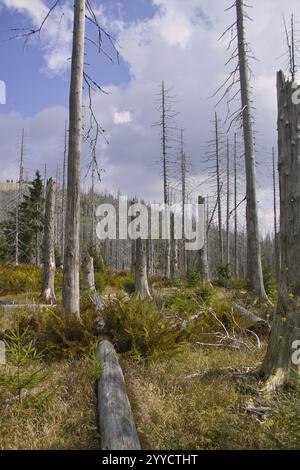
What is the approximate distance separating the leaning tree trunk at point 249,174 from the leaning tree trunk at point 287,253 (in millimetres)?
8408

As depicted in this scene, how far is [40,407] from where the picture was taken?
4262 millimetres

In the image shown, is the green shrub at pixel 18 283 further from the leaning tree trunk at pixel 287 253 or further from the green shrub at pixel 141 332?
→ the leaning tree trunk at pixel 287 253

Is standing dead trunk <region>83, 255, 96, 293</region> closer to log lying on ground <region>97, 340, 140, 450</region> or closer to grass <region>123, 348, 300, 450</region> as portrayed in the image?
grass <region>123, 348, 300, 450</region>

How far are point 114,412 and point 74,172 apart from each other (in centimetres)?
547

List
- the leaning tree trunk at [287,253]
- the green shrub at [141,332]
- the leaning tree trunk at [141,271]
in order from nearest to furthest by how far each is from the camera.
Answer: the leaning tree trunk at [287,253]
the green shrub at [141,332]
the leaning tree trunk at [141,271]

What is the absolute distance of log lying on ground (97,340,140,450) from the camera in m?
3.45

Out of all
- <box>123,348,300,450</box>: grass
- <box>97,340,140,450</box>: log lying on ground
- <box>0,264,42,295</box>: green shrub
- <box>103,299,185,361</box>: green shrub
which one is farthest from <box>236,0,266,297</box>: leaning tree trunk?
<box>97,340,140,450</box>: log lying on ground

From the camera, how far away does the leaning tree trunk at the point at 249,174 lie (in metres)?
13.2

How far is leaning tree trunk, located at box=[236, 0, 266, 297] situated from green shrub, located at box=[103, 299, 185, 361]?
23.2ft

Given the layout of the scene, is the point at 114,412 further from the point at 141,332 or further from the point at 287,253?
the point at 287,253

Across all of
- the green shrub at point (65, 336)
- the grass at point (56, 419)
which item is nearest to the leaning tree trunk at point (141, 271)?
the green shrub at point (65, 336)

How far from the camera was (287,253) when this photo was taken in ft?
15.4
